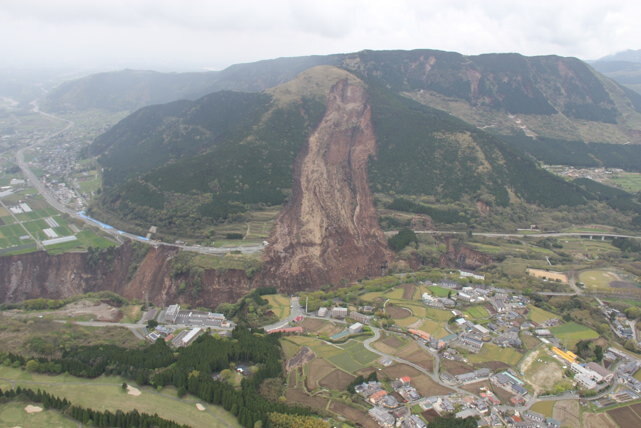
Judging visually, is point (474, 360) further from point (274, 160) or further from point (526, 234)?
point (274, 160)

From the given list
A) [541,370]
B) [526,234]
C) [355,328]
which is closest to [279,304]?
[355,328]

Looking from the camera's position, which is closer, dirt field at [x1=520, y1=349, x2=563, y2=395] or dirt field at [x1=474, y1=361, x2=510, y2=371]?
dirt field at [x1=520, y1=349, x2=563, y2=395]

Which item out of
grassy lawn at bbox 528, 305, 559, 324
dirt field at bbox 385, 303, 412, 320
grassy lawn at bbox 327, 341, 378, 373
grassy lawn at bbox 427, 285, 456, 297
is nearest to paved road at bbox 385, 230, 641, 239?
grassy lawn at bbox 427, 285, 456, 297

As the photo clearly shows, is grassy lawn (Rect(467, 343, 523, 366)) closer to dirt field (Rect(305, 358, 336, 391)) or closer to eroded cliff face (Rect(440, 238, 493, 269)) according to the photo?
dirt field (Rect(305, 358, 336, 391))

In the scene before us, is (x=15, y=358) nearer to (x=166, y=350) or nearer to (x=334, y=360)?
(x=166, y=350)

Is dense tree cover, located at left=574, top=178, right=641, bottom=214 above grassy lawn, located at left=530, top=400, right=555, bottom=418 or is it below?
above

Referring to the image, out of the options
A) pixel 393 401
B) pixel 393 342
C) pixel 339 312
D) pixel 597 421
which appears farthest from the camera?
pixel 339 312
